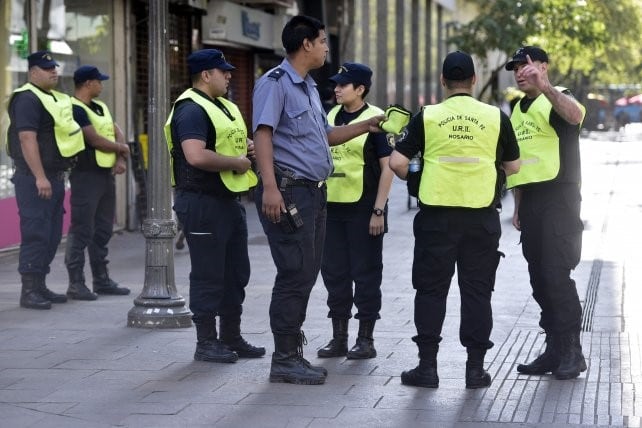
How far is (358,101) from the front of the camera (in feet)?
27.1

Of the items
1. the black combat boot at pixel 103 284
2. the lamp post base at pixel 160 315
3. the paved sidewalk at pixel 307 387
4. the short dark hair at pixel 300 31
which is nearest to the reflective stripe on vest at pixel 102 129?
the black combat boot at pixel 103 284

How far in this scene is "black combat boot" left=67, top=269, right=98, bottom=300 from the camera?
1070cm

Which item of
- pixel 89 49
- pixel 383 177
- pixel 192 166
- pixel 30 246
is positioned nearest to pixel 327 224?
pixel 383 177

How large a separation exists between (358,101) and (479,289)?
61.5 inches

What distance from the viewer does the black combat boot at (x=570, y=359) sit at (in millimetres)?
7445

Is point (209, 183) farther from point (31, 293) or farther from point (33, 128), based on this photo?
point (31, 293)

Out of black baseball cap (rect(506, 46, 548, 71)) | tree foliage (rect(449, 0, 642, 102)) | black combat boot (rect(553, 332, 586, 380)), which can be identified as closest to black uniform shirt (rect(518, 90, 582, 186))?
black baseball cap (rect(506, 46, 548, 71))

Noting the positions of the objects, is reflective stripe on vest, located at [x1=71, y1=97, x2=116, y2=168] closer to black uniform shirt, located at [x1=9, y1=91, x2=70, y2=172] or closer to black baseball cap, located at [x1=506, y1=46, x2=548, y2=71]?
black uniform shirt, located at [x1=9, y1=91, x2=70, y2=172]

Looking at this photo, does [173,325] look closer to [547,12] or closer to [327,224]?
[327,224]

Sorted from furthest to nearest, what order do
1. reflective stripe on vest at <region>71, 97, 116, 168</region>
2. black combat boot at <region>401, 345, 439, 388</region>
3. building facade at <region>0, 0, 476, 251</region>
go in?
building facade at <region>0, 0, 476, 251</region> < reflective stripe on vest at <region>71, 97, 116, 168</region> < black combat boot at <region>401, 345, 439, 388</region>

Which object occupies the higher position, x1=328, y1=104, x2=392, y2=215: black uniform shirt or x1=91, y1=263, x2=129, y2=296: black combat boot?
x1=328, y1=104, x2=392, y2=215: black uniform shirt

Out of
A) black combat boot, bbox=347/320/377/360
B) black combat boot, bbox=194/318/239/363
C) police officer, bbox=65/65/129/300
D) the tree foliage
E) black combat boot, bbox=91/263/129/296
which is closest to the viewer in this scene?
black combat boot, bbox=194/318/239/363

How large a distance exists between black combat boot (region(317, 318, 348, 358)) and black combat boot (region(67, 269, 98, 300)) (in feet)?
9.69

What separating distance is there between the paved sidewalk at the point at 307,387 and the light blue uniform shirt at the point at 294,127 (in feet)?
3.79
